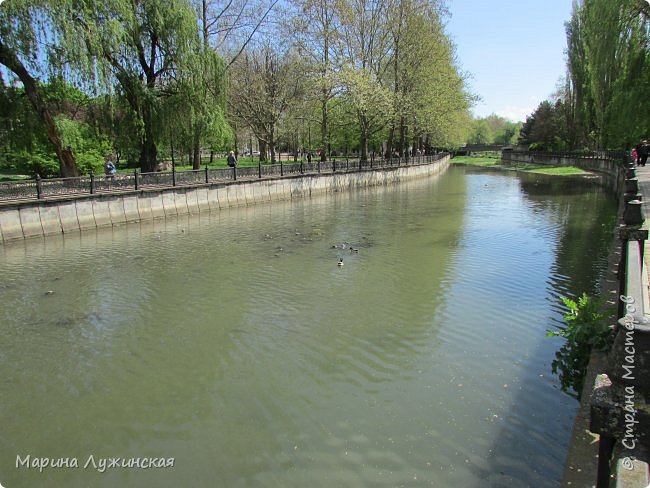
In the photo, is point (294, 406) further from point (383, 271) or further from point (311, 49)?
point (311, 49)

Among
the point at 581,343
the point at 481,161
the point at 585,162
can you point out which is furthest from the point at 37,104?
the point at 481,161

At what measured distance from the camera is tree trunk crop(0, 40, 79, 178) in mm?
A: 19078

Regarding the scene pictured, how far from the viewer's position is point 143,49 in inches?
953

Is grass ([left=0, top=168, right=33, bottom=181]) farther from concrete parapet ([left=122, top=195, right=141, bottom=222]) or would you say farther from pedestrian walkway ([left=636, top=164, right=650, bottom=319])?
pedestrian walkway ([left=636, top=164, right=650, bottom=319])

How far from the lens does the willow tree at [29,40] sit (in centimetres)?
1853

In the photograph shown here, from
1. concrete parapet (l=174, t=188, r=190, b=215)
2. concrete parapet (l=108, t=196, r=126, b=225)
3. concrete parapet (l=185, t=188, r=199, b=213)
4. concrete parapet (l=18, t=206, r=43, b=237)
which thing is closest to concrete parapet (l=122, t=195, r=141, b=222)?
concrete parapet (l=108, t=196, r=126, b=225)

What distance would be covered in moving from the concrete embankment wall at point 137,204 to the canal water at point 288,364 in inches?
67.1

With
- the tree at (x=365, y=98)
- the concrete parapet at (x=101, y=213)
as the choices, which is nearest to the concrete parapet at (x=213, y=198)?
the concrete parapet at (x=101, y=213)

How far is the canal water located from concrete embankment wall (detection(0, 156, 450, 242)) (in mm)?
1705

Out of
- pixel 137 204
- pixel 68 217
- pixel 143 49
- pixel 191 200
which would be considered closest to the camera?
pixel 68 217

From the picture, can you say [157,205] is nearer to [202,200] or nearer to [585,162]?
[202,200]

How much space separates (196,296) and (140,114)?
16.2 metres

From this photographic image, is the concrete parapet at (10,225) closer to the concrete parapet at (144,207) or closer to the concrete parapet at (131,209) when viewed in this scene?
the concrete parapet at (131,209)

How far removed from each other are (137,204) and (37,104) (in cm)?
577
